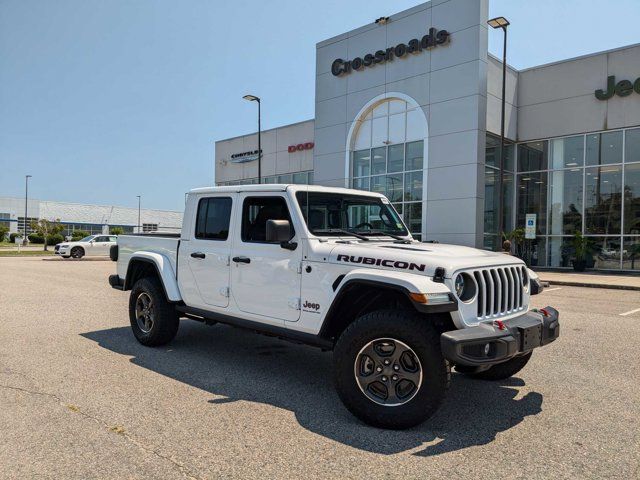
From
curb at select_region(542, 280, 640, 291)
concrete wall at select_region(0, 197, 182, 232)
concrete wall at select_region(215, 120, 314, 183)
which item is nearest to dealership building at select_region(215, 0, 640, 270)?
curb at select_region(542, 280, 640, 291)

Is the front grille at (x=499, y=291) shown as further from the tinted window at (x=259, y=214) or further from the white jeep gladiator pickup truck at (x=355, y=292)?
the tinted window at (x=259, y=214)

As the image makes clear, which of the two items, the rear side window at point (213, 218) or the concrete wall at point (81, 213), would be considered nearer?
the rear side window at point (213, 218)

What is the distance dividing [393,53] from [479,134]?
6.19 metres

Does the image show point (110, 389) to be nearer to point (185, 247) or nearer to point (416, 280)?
point (185, 247)

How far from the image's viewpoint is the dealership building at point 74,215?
278 ft

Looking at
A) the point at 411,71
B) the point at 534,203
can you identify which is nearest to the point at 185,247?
the point at 411,71

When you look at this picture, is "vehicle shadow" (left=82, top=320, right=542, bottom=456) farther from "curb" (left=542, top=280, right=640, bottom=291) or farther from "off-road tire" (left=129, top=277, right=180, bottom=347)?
"curb" (left=542, top=280, right=640, bottom=291)

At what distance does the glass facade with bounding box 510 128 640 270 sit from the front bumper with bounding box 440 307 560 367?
19.8 m

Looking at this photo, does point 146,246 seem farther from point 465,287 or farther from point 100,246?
point 100,246

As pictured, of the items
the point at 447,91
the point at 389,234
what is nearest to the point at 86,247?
the point at 447,91

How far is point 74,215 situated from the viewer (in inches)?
3536

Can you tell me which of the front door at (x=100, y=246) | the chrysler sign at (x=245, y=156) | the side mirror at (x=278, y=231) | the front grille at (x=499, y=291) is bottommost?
the front door at (x=100, y=246)

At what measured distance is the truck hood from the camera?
153 inches

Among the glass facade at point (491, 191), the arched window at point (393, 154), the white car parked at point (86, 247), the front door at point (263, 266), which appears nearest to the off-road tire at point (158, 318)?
the front door at point (263, 266)
